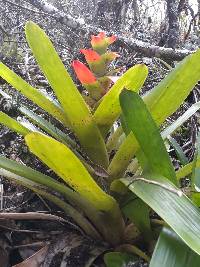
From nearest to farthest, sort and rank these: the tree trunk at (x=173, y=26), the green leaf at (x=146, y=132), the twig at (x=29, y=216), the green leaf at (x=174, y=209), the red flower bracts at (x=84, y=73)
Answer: the green leaf at (x=174, y=209) < the green leaf at (x=146, y=132) < the red flower bracts at (x=84, y=73) < the twig at (x=29, y=216) < the tree trunk at (x=173, y=26)

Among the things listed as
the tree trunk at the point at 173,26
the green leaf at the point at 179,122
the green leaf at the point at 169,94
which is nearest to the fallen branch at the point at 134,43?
the tree trunk at the point at 173,26

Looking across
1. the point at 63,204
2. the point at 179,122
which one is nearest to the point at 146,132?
the point at 179,122

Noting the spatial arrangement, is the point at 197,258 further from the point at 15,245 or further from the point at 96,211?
the point at 15,245

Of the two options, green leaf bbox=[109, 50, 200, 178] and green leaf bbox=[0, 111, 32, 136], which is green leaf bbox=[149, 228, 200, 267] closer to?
green leaf bbox=[109, 50, 200, 178]

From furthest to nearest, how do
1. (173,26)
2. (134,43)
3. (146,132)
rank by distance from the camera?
(173,26) → (134,43) → (146,132)

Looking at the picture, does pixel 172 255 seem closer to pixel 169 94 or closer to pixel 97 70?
pixel 169 94

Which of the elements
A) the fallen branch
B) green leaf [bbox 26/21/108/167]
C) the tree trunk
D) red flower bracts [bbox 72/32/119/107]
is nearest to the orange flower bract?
red flower bracts [bbox 72/32/119/107]

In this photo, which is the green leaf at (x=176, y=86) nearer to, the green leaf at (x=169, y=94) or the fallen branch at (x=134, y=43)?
the green leaf at (x=169, y=94)
